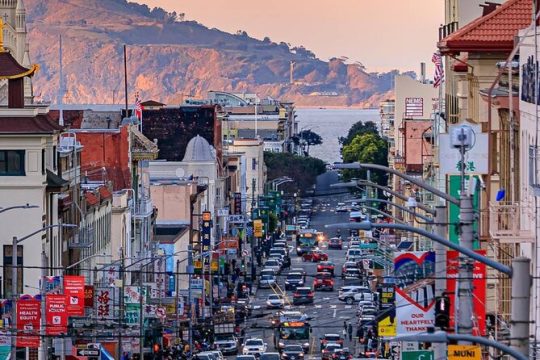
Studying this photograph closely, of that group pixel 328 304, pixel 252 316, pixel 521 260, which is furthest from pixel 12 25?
pixel 521 260

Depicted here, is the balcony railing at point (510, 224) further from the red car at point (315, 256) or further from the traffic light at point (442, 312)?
the red car at point (315, 256)

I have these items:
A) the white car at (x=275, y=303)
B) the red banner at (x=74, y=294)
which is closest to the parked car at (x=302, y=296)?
the white car at (x=275, y=303)

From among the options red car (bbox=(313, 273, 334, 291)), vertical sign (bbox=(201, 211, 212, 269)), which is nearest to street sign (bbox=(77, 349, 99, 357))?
red car (bbox=(313, 273, 334, 291))

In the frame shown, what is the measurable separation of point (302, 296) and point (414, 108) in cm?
6165

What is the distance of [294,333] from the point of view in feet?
342

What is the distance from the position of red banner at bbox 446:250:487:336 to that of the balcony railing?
75cm

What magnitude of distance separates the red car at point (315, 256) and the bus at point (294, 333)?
51.9 meters

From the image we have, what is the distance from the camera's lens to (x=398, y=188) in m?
150

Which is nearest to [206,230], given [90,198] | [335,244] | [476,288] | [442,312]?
[335,244]

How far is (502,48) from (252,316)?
5880 cm

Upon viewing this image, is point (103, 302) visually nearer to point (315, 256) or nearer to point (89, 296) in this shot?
point (89, 296)

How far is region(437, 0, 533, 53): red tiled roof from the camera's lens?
5597cm

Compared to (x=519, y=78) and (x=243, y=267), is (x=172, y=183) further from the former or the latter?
(x=519, y=78)

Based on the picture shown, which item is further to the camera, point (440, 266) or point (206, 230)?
point (206, 230)
